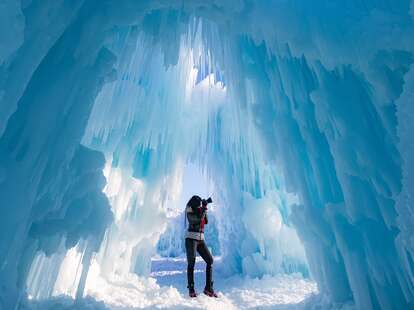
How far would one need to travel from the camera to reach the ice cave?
3.07 meters

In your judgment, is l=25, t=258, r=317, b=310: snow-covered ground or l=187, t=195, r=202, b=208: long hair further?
l=187, t=195, r=202, b=208: long hair

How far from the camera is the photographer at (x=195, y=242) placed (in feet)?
18.8

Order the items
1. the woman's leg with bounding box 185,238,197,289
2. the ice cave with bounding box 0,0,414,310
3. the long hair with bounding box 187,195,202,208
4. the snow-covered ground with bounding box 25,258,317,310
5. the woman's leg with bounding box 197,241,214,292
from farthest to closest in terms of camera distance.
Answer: the long hair with bounding box 187,195,202,208
the woman's leg with bounding box 197,241,214,292
the woman's leg with bounding box 185,238,197,289
the snow-covered ground with bounding box 25,258,317,310
the ice cave with bounding box 0,0,414,310

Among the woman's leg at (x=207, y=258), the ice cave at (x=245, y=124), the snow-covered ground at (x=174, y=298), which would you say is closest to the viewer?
the ice cave at (x=245, y=124)

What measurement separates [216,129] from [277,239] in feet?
15.7

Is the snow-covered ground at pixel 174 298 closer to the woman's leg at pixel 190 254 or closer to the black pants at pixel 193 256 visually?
the black pants at pixel 193 256

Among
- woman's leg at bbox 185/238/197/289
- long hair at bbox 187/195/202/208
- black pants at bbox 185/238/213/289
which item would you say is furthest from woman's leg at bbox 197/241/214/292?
long hair at bbox 187/195/202/208

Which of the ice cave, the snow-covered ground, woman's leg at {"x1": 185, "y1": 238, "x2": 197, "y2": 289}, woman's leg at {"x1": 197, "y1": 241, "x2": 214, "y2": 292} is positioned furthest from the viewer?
woman's leg at {"x1": 197, "y1": 241, "x2": 214, "y2": 292}

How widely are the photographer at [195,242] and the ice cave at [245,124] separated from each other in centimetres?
39

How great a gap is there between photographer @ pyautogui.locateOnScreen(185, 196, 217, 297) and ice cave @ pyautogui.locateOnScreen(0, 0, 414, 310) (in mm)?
386

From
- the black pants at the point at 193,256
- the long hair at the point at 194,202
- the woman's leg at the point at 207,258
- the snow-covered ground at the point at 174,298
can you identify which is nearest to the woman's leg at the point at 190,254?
the black pants at the point at 193,256

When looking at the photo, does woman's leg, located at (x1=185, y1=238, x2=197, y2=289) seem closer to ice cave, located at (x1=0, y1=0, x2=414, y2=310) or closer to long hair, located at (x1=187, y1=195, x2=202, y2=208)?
ice cave, located at (x1=0, y1=0, x2=414, y2=310)

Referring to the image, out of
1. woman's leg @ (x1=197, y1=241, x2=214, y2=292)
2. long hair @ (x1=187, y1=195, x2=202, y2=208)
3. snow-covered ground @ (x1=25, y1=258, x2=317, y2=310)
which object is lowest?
snow-covered ground @ (x1=25, y1=258, x2=317, y2=310)

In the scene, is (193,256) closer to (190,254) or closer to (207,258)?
(190,254)
